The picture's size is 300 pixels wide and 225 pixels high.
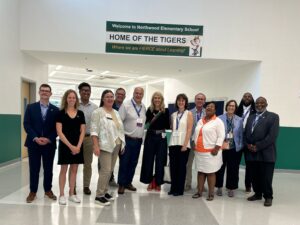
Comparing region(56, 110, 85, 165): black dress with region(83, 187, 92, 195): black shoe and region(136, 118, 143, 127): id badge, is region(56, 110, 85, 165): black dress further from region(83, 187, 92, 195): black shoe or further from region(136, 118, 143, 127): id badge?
region(136, 118, 143, 127): id badge

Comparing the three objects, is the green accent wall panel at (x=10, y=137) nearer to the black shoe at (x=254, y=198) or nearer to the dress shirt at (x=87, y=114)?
the dress shirt at (x=87, y=114)

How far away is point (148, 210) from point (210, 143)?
4.15 feet

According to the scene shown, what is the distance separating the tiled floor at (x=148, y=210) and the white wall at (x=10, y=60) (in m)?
1.97

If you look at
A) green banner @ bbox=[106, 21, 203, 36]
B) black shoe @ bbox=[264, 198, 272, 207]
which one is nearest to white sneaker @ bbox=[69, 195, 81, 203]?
black shoe @ bbox=[264, 198, 272, 207]

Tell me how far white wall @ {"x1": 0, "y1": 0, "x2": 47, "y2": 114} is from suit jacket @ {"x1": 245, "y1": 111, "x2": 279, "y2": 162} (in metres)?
4.78

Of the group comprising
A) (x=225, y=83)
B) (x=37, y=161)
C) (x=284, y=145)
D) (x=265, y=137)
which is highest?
(x=225, y=83)

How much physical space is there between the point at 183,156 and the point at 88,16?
3.85m

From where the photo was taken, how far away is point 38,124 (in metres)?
3.38

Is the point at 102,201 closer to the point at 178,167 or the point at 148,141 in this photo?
the point at 148,141

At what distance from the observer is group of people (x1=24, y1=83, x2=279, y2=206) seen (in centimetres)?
336

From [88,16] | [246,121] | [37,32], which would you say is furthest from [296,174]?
[37,32]

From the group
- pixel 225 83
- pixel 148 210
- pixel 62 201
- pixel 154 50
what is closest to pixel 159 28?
pixel 154 50

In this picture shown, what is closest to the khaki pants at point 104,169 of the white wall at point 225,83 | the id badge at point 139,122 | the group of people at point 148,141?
the group of people at point 148,141

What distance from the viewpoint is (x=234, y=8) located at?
5.82 meters
